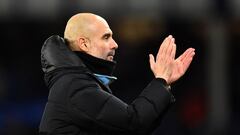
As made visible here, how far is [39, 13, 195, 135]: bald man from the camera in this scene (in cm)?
410

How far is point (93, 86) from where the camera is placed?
13.8ft

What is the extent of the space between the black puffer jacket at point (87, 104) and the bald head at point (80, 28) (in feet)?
0.34

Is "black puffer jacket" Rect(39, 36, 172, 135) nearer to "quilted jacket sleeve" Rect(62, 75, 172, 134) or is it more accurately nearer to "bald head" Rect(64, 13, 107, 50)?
"quilted jacket sleeve" Rect(62, 75, 172, 134)

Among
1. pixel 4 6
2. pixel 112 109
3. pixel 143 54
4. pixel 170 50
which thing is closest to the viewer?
pixel 112 109

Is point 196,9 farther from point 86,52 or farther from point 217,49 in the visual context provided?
point 86,52

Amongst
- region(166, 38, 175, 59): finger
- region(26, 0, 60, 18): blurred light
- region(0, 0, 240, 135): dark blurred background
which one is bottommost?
region(0, 0, 240, 135): dark blurred background

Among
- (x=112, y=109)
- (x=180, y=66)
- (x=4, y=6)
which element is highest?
(x=180, y=66)

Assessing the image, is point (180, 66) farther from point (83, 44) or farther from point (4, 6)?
point (4, 6)

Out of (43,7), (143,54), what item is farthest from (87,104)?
(143,54)

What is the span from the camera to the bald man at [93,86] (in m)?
4.10

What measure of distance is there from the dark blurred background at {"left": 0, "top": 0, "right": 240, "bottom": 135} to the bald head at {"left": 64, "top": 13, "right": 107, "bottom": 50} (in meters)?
10.1

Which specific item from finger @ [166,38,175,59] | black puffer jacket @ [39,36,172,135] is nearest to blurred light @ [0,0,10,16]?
black puffer jacket @ [39,36,172,135]

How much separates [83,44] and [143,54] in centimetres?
1392

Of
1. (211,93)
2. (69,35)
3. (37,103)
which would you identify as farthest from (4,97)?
(69,35)
